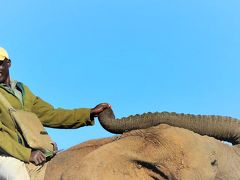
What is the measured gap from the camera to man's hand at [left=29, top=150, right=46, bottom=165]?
618cm

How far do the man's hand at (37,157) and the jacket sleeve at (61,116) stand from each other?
73 centimetres

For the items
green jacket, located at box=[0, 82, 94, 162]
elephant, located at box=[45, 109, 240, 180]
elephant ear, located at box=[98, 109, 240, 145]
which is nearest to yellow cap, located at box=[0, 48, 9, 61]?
green jacket, located at box=[0, 82, 94, 162]

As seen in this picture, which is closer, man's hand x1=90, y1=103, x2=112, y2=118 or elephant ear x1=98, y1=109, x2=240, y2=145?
elephant ear x1=98, y1=109, x2=240, y2=145

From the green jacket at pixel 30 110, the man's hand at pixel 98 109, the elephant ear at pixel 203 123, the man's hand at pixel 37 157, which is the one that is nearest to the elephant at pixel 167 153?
the elephant ear at pixel 203 123

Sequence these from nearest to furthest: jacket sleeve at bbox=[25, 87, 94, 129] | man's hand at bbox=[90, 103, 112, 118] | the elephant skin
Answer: the elephant skin
man's hand at bbox=[90, 103, 112, 118]
jacket sleeve at bbox=[25, 87, 94, 129]

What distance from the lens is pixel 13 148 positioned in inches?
242

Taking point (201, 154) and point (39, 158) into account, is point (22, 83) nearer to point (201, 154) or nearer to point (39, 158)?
point (39, 158)

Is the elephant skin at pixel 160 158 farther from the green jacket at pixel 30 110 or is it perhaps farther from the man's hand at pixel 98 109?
the man's hand at pixel 98 109

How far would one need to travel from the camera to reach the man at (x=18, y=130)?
6156 mm

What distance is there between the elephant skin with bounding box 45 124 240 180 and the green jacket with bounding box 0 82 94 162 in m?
0.53

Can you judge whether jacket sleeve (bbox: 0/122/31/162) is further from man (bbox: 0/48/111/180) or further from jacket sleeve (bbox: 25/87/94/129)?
jacket sleeve (bbox: 25/87/94/129)

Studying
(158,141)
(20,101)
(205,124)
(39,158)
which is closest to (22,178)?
(39,158)

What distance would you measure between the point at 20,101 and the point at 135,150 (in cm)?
141

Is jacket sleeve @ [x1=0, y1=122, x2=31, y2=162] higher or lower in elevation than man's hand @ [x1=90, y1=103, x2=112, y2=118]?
lower
